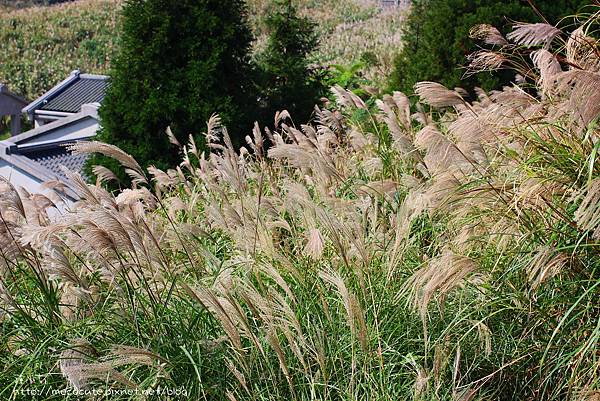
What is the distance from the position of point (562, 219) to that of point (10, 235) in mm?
1982

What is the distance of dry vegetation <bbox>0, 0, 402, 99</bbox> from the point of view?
999 inches

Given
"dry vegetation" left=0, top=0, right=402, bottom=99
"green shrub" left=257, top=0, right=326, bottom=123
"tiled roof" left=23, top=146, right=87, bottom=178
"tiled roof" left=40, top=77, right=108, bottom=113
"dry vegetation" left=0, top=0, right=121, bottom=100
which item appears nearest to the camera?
"green shrub" left=257, top=0, right=326, bottom=123

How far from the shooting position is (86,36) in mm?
31016

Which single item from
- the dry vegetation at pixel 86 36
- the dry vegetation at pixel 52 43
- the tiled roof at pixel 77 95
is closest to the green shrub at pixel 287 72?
the tiled roof at pixel 77 95

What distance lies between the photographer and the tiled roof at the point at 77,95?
17344 millimetres

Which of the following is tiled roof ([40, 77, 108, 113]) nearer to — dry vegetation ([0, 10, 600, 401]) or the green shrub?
the green shrub

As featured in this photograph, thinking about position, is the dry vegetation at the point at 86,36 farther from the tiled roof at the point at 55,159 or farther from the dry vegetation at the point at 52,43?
the tiled roof at the point at 55,159

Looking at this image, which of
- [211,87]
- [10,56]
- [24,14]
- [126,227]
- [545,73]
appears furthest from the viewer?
[24,14]

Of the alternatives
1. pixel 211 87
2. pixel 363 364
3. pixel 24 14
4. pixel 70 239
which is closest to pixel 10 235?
pixel 70 239

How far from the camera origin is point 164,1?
6652 mm

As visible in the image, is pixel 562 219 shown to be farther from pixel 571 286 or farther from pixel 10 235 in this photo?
pixel 10 235

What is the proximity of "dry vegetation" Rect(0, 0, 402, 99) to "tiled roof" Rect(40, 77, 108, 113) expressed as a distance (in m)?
7.70

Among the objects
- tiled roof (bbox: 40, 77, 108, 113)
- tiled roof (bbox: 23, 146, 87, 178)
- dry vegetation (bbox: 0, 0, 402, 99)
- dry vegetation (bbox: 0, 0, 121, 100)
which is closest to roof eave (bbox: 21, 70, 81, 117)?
tiled roof (bbox: 40, 77, 108, 113)

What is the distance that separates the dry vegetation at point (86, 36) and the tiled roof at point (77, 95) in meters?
7.70
